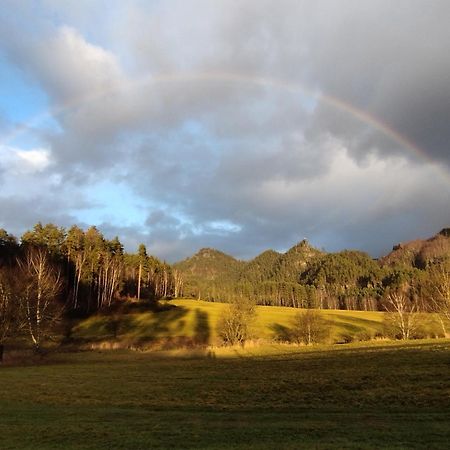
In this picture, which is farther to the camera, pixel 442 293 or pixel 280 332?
pixel 280 332

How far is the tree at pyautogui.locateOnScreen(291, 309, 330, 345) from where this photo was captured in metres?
71.0

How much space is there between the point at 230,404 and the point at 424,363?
50.3 ft

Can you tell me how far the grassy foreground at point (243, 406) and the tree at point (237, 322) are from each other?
33.8m

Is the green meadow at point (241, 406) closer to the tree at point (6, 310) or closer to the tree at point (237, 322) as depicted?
the tree at point (6, 310)

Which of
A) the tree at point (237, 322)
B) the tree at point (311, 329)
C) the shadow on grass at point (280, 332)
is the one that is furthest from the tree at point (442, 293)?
the tree at point (237, 322)

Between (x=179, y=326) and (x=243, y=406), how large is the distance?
243 feet

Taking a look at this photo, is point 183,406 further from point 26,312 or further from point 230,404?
point 26,312

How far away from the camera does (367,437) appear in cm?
1390

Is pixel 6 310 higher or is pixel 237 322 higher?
pixel 6 310

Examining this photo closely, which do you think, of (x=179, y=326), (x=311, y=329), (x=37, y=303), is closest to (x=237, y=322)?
(x=311, y=329)

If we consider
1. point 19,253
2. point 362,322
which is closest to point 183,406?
point 362,322

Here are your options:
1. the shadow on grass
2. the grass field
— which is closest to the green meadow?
the shadow on grass

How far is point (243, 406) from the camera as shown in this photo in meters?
22.0

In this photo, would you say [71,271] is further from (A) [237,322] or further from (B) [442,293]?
(B) [442,293]
